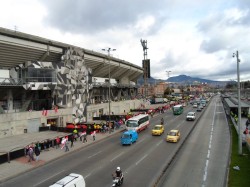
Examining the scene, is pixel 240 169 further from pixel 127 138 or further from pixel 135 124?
pixel 135 124

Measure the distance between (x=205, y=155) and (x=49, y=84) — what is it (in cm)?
3205

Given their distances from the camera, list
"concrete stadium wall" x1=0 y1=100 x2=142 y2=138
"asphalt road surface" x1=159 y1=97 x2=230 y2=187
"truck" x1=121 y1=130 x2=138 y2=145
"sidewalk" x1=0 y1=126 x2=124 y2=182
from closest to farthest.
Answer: "asphalt road surface" x1=159 y1=97 x2=230 y2=187 → "sidewalk" x1=0 y1=126 x2=124 y2=182 → "truck" x1=121 y1=130 x2=138 y2=145 → "concrete stadium wall" x1=0 y1=100 x2=142 y2=138

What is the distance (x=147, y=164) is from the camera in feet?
72.7

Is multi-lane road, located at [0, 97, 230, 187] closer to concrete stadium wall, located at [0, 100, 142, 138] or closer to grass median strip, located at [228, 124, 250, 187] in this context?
grass median strip, located at [228, 124, 250, 187]

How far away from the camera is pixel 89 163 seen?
23.1 m

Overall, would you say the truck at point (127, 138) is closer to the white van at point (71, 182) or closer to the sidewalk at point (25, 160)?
the sidewalk at point (25, 160)

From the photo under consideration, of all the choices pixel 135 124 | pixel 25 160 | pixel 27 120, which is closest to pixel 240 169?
pixel 25 160

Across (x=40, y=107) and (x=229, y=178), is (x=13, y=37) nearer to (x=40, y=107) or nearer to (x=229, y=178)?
(x=40, y=107)

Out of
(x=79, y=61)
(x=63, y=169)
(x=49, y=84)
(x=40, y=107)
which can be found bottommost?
(x=63, y=169)

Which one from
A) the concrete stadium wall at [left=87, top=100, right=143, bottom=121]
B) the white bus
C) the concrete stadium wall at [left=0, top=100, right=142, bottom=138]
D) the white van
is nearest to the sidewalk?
the concrete stadium wall at [left=0, top=100, right=142, bottom=138]

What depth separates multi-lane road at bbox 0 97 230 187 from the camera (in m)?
18.2

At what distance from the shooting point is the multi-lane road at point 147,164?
18.2 m

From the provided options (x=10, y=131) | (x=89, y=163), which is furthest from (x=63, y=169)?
(x=10, y=131)

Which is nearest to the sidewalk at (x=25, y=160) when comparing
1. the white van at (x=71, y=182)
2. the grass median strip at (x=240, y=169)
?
the white van at (x=71, y=182)
